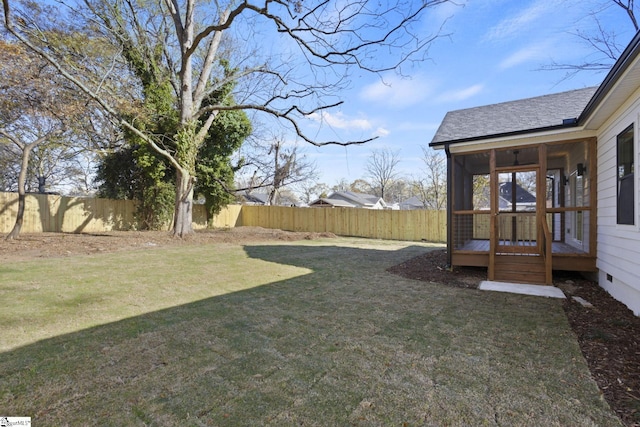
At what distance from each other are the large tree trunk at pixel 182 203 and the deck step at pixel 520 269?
10.3 m

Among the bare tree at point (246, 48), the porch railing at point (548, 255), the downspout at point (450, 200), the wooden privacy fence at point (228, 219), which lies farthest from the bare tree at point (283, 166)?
the porch railing at point (548, 255)

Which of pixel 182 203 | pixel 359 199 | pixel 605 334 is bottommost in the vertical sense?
pixel 605 334

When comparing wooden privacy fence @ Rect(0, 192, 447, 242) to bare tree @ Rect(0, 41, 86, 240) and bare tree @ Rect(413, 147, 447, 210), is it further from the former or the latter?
bare tree @ Rect(413, 147, 447, 210)

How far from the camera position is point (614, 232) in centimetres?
450

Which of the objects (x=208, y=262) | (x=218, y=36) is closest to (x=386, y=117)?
(x=218, y=36)

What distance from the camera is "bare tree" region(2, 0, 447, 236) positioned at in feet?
22.7

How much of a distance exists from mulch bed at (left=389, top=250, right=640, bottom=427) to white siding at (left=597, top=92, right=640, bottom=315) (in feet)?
0.72

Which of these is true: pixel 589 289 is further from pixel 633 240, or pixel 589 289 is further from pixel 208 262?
pixel 208 262

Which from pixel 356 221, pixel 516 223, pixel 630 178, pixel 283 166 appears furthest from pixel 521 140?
pixel 283 166

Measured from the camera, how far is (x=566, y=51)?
9883mm

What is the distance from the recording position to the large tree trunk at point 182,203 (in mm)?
11469

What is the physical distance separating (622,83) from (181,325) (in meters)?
5.74

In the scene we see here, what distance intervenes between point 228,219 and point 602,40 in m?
18.0

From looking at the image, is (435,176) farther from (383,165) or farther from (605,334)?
(605,334)
